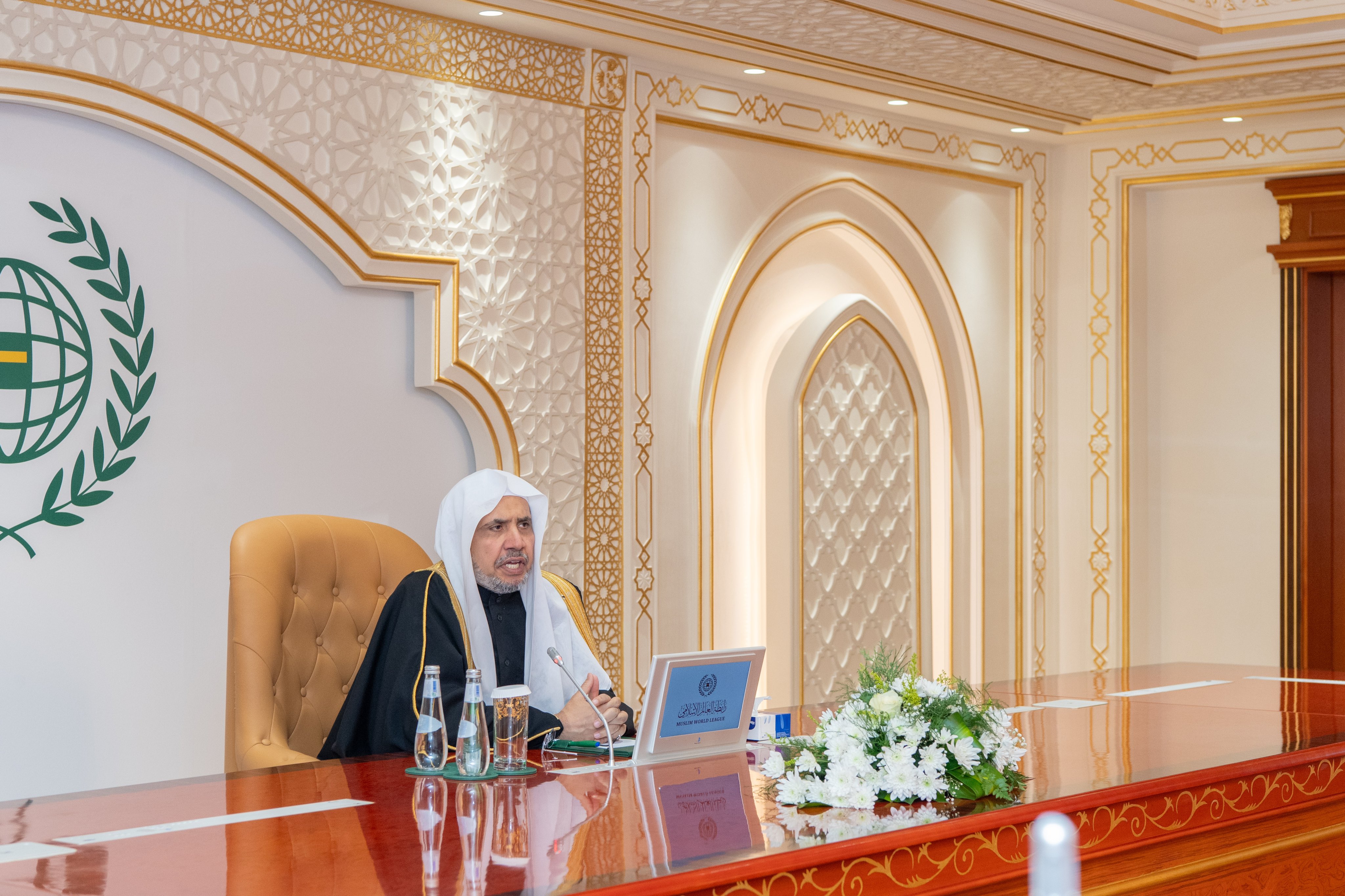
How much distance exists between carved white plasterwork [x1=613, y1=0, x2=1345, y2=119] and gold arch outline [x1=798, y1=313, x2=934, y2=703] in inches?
42.4

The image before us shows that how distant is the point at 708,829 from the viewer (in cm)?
226

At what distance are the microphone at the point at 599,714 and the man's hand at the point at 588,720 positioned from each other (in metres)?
0.01

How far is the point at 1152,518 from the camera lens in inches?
267

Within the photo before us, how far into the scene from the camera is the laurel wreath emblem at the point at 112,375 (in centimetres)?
392

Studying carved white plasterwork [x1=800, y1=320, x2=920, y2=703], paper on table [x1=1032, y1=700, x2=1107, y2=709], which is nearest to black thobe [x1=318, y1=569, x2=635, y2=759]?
paper on table [x1=1032, y1=700, x2=1107, y2=709]

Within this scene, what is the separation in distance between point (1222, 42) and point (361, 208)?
334cm

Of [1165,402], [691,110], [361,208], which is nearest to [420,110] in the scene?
[361,208]

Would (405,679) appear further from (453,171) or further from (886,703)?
(453,171)

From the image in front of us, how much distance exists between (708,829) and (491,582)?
4.27 feet

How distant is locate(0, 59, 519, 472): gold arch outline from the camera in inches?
153

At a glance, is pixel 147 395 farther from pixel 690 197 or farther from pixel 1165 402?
pixel 1165 402

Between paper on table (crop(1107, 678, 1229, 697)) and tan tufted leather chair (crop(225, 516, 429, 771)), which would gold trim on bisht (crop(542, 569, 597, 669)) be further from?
paper on table (crop(1107, 678, 1229, 697))

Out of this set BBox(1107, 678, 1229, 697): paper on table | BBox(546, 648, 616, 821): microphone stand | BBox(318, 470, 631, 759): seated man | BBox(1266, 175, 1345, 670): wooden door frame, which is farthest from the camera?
BBox(1266, 175, 1345, 670): wooden door frame

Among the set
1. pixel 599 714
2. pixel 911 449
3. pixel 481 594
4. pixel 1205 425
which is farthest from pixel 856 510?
pixel 599 714
